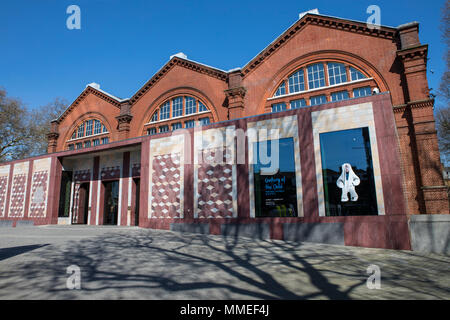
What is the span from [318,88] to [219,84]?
714 cm

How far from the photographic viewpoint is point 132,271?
5980 mm

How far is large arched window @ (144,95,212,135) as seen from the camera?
69.2 feet

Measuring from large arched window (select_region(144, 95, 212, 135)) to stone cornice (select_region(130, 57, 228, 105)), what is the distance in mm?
2235

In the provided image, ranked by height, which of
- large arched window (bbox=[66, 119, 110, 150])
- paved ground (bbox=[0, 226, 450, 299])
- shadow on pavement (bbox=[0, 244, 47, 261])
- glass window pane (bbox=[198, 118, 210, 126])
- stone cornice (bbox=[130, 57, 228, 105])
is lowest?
paved ground (bbox=[0, 226, 450, 299])

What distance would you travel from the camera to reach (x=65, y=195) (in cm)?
2019

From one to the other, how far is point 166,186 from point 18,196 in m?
14.7

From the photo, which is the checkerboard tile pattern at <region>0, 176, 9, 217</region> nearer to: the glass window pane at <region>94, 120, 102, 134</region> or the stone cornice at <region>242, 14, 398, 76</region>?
the glass window pane at <region>94, 120, 102, 134</region>

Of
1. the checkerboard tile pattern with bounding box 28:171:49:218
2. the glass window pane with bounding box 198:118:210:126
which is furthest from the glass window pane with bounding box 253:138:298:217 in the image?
the checkerboard tile pattern with bounding box 28:171:49:218

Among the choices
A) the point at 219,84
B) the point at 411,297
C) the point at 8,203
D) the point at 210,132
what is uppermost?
the point at 219,84
